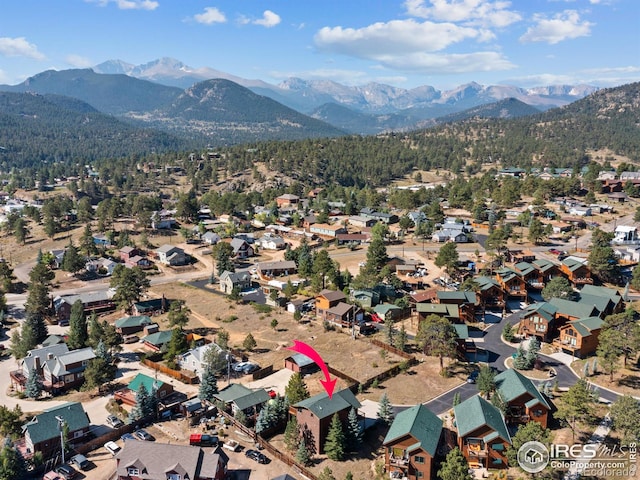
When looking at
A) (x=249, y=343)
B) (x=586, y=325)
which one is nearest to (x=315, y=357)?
(x=249, y=343)

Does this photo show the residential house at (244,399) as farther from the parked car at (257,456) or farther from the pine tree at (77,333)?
the pine tree at (77,333)

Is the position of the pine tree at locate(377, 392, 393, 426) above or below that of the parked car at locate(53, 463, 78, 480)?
above

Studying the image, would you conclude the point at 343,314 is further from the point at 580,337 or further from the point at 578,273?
the point at 578,273

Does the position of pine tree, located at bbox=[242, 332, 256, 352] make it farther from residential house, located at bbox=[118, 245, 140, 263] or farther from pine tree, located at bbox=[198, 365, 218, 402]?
residential house, located at bbox=[118, 245, 140, 263]

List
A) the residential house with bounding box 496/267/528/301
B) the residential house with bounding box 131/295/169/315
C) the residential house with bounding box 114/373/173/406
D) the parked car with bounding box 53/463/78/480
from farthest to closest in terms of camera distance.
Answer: the residential house with bounding box 496/267/528/301
the residential house with bounding box 131/295/169/315
the residential house with bounding box 114/373/173/406
the parked car with bounding box 53/463/78/480

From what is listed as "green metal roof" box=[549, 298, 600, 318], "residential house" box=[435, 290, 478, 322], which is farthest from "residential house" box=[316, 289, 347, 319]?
"green metal roof" box=[549, 298, 600, 318]

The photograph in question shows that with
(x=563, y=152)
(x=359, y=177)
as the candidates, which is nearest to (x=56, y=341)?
(x=359, y=177)

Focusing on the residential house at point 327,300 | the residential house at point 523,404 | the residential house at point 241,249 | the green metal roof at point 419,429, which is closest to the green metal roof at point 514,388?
the residential house at point 523,404
